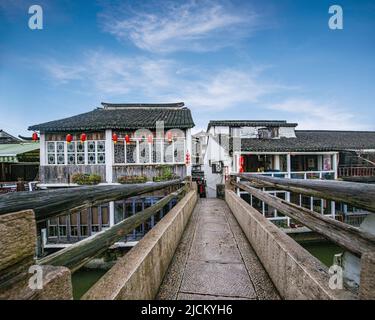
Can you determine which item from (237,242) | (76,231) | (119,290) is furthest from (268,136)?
(119,290)

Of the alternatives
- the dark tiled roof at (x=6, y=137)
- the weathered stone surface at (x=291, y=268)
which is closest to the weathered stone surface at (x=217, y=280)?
the weathered stone surface at (x=291, y=268)

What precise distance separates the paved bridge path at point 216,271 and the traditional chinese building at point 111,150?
630 centimetres

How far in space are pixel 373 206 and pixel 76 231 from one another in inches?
425

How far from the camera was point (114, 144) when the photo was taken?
9.26m

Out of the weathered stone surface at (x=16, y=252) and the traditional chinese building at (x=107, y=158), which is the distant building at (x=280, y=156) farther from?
the weathered stone surface at (x=16, y=252)

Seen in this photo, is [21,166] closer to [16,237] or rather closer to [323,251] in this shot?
[16,237]

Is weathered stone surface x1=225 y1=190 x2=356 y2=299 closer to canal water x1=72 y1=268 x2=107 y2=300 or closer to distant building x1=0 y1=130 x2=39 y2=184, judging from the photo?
canal water x1=72 y1=268 x2=107 y2=300

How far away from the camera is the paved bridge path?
5.33 feet

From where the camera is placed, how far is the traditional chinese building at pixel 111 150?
9039 mm

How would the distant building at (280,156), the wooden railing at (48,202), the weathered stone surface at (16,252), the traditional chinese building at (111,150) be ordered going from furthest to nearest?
the distant building at (280,156) → the traditional chinese building at (111,150) → the wooden railing at (48,202) → the weathered stone surface at (16,252)

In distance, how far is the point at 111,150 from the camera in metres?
9.09

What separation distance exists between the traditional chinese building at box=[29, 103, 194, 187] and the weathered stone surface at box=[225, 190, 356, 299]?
7056mm

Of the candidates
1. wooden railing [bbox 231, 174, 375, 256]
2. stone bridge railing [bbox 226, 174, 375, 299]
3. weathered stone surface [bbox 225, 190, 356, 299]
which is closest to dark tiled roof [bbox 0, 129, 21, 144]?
weathered stone surface [bbox 225, 190, 356, 299]

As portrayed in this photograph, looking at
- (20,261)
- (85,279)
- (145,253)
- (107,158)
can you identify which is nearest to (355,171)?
(107,158)
